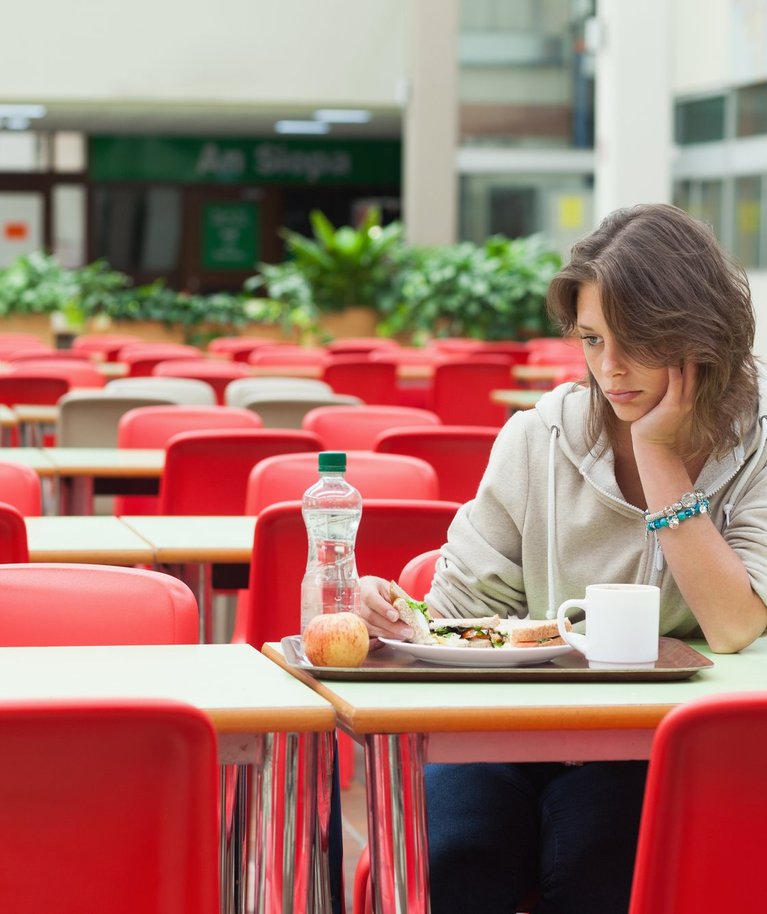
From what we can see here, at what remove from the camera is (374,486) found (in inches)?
158

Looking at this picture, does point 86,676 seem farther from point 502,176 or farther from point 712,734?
point 502,176

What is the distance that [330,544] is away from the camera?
7.63ft

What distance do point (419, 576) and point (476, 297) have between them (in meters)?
10.8

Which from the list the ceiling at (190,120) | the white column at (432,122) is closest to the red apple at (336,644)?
the white column at (432,122)

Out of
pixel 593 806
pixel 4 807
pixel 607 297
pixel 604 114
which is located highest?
pixel 604 114

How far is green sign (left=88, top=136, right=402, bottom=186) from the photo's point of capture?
2180cm

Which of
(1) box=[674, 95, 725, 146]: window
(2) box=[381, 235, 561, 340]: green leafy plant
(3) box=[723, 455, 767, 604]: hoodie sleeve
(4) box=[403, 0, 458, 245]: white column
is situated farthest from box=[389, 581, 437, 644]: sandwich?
(4) box=[403, 0, 458, 245]: white column

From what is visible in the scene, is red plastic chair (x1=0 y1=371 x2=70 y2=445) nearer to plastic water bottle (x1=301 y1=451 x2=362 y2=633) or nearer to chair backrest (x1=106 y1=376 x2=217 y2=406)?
chair backrest (x1=106 y1=376 x2=217 y2=406)

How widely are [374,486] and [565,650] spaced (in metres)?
1.95

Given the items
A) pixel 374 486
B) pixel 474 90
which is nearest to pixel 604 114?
pixel 474 90

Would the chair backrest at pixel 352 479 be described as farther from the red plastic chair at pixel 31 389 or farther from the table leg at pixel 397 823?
the red plastic chair at pixel 31 389

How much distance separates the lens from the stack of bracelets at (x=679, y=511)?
7.57 feet

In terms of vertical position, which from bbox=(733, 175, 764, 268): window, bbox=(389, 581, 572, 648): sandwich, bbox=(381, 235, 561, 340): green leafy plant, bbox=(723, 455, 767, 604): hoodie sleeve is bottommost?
bbox=(389, 581, 572, 648): sandwich

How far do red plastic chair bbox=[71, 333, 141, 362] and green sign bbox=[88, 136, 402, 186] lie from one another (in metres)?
9.02
